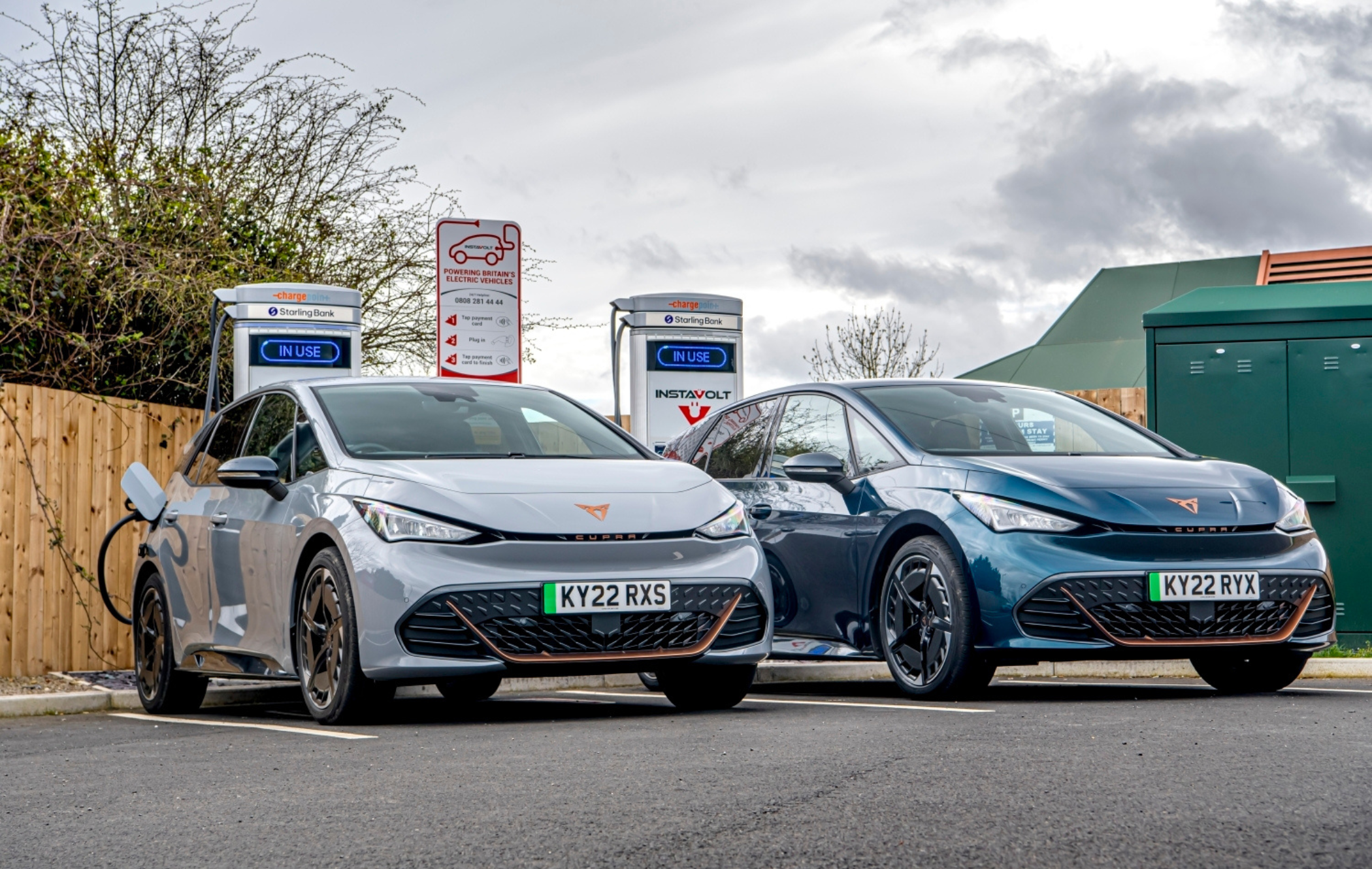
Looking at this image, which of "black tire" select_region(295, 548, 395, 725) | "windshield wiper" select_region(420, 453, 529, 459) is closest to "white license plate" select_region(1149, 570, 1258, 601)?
"windshield wiper" select_region(420, 453, 529, 459)

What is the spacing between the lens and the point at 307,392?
769 centimetres

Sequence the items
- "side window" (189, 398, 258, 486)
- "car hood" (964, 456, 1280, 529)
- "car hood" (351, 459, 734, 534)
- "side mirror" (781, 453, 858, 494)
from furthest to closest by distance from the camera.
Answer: "side window" (189, 398, 258, 486) < "side mirror" (781, 453, 858, 494) < "car hood" (964, 456, 1280, 529) < "car hood" (351, 459, 734, 534)

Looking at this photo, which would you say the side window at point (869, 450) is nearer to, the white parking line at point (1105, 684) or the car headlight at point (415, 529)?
the white parking line at point (1105, 684)

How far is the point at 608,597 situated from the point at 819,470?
6.13 feet

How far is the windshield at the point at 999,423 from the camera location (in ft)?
26.5

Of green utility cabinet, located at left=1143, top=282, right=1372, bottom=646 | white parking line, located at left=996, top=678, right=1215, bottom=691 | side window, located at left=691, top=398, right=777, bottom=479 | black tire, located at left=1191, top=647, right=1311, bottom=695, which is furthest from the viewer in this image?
green utility cabinet, located at left=1143, top=282, right=1372, bottom=646

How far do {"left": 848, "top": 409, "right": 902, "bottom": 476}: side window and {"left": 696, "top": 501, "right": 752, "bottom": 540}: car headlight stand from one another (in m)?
1.14

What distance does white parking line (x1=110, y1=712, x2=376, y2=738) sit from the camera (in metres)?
6.41

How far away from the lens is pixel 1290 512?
7.50 metres

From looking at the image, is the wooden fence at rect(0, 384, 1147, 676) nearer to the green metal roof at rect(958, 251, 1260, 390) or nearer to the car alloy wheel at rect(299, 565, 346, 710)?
the car alloy wheel at rect(299, 565, 346, 710)

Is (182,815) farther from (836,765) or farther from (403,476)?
(403,476)

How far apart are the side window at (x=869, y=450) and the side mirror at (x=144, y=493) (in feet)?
11.6

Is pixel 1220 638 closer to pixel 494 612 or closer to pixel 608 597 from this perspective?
pixel 608 597

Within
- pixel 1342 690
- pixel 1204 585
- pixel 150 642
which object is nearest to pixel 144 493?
pixel 150 642
